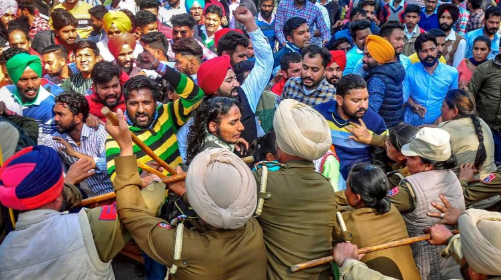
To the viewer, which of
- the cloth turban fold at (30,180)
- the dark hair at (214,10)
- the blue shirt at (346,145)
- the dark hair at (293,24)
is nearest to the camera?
the cloth turban fold at (30,180)

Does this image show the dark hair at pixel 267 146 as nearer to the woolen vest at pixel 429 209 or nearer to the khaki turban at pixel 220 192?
the woolen vest at pixel 429 209

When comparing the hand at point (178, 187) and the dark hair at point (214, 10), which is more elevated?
the hand at point (178, 187)

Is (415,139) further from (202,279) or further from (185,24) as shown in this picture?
(185,24)

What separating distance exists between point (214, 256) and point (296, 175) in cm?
63

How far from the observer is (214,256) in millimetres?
2344

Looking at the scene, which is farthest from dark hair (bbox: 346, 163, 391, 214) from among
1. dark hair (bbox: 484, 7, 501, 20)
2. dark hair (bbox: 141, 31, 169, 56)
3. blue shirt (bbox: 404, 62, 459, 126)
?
dark hair (bbox: 484, 7, 501, 20)

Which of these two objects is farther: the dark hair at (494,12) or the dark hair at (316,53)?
the dark hair at (494,12)

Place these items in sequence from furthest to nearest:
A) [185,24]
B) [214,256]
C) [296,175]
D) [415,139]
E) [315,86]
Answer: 1. [185,24]
2. [315,86]
3. [415,139]
4. [296,175]
5. [214,256]

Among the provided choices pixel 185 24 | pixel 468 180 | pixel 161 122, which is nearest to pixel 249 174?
pixel 161 122

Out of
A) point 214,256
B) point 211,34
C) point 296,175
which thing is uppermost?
point 296,175

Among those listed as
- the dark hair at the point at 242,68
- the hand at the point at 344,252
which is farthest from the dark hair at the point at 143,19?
the hand at the point at 344,252

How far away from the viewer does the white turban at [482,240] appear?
2.14m

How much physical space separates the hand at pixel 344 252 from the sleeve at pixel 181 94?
6.14 feet

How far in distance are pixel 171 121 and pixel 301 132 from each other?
1.71m
